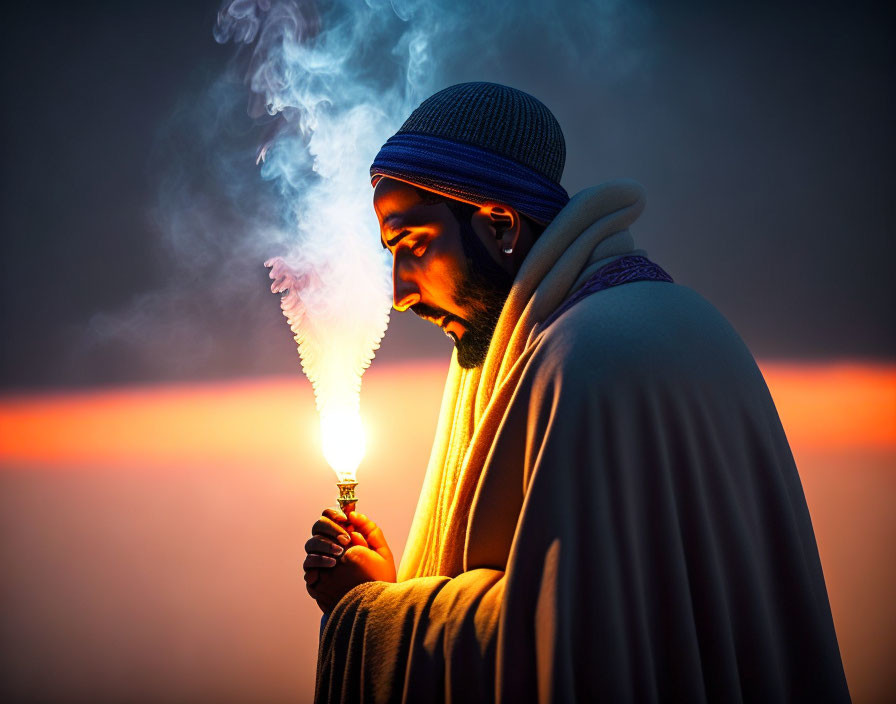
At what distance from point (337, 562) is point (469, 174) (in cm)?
60

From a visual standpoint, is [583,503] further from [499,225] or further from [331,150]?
[331,150]

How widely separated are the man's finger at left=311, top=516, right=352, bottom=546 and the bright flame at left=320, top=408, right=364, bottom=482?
0.26ft

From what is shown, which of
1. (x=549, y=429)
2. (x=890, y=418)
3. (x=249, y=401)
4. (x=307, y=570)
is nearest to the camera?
(x=549, y=429)

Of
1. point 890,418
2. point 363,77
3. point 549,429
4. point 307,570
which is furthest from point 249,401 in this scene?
point 890,418

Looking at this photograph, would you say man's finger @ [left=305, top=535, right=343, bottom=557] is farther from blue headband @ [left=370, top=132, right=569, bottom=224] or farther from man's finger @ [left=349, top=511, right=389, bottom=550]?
blue headband @ [left=370, top=132, right=569, bottom=224]

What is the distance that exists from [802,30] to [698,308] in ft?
5.13

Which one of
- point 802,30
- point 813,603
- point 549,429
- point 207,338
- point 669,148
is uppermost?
point 802,30

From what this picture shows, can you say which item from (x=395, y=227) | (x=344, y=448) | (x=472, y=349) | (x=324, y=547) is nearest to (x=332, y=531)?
(x=324, y=547)

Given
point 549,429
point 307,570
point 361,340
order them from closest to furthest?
point 549,429, point 307,570, point 361,340

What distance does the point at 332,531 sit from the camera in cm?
126

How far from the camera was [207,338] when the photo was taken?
2332 millimetres

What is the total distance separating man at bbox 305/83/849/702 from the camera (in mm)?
885

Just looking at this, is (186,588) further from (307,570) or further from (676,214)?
(676,214)

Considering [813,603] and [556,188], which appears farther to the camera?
[556,188]
